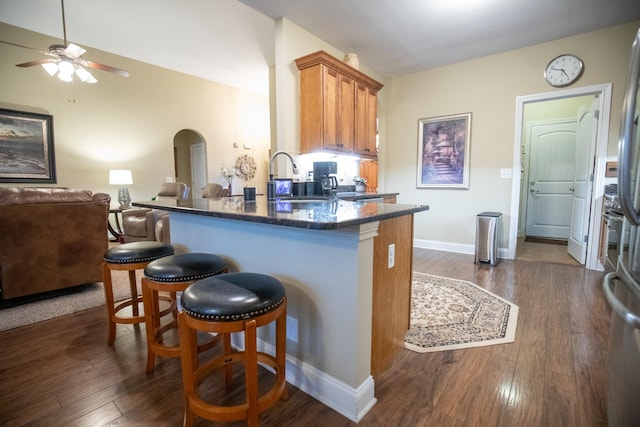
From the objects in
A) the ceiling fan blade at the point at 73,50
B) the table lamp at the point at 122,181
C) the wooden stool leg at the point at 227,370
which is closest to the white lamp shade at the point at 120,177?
the table lamp at the point at 122,181

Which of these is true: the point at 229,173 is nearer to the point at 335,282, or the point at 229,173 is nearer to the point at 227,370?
→ the point at 227,370

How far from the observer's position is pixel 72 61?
321 cm

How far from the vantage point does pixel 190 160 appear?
24.1 feet

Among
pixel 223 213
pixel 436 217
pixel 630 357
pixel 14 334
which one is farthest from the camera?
pixel 436 217

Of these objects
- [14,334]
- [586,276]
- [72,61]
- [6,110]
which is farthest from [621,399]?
[6,110]

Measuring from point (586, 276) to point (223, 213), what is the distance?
12.7 ft

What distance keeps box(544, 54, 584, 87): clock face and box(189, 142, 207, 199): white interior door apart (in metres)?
6.37

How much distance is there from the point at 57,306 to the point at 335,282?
2.54 meters

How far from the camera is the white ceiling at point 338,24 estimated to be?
9.53 ft

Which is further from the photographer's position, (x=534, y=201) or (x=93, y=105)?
(x=534, y=201)

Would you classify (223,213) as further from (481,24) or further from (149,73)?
(149,73)

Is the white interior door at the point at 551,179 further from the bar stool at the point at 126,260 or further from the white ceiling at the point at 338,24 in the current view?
the bar stool at the point at 126,260

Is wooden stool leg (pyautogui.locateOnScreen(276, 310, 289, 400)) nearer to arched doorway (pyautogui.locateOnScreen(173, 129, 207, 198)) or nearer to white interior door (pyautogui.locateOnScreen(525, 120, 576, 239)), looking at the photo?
white interior door (pyautogui.locateOnScreen(525, 120, 576, 239))

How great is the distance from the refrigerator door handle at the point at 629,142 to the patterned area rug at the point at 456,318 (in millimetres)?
1276
